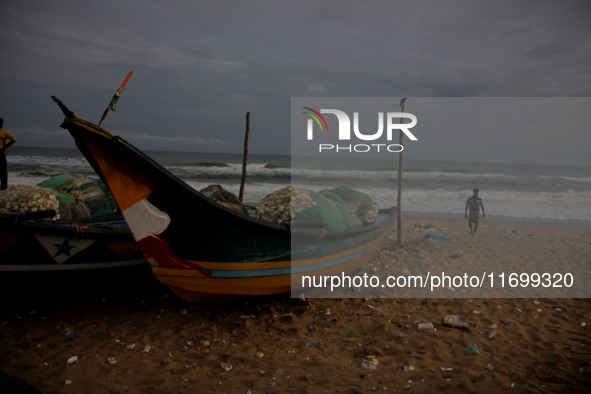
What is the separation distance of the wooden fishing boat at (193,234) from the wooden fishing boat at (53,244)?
0.96m

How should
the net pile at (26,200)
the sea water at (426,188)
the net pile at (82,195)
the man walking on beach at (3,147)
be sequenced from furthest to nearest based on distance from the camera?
1. the sea water at (426,188)
2. the man walking on beach at (3,147)
3. the net pile at (82,195)
4. the net pile at (26,200)

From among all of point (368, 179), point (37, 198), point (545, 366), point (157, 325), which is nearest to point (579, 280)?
point (545, 366)

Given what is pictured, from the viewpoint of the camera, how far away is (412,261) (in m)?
7.51

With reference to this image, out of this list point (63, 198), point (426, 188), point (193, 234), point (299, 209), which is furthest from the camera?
point (426, 188)

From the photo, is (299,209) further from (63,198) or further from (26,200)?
(63,198)

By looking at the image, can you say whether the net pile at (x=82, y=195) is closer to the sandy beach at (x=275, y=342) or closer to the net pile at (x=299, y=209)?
the sandy beach at (x=275, y=342)

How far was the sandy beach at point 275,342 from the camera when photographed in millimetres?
3330

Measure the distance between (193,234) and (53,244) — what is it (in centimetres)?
182

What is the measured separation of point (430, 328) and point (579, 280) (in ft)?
12.8

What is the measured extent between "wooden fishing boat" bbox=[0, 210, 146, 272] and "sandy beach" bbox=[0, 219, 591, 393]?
0.70 feet

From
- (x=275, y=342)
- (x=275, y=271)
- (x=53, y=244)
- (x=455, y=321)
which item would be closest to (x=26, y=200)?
(x=53, y=244)

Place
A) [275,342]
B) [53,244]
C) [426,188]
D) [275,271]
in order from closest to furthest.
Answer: [275,342] < [53,244] < [275,271] < [426,188]

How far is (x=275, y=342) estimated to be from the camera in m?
4.11

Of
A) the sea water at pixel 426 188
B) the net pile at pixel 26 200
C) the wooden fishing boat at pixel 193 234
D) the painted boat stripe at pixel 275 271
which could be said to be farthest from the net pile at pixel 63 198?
the sea water at pixel 426 188
